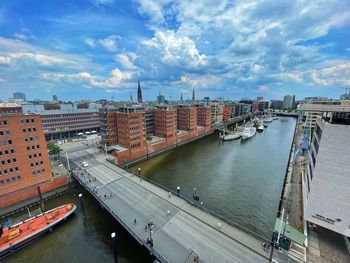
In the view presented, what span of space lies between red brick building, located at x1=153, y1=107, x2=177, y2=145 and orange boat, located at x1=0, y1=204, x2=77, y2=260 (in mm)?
49674

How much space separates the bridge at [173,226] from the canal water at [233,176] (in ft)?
23.5

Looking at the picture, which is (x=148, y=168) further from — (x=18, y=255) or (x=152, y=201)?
(x=18, y=255)

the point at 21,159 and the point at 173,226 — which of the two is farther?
the point at 21,159

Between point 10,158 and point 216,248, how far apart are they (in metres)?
45.4

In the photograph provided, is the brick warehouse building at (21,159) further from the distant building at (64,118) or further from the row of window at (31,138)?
the distant building at (64,118)

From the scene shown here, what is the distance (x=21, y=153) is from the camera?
37.2 metres

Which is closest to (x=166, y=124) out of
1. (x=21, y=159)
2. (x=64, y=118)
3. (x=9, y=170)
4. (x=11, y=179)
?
(x=21, y=159)

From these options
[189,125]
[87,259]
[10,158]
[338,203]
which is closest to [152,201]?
[87,259]

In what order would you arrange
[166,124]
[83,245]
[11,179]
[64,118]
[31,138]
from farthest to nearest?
[64,118] < [166,124] < [31,138] < [11,179] < [83,245]

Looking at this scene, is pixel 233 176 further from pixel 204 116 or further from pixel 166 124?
pixel 204 116

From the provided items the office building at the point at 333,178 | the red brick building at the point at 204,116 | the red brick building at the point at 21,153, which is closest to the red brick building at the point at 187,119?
the red brick building at the point at 204,116

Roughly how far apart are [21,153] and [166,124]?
50842mm

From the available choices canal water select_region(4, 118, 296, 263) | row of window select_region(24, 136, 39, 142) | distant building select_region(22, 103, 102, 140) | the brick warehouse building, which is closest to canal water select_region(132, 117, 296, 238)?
canal water select_region(4, 118, 296, 263)

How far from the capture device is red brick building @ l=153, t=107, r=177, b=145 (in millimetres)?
76812
